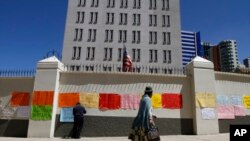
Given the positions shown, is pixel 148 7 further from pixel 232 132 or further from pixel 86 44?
pixel 232 132

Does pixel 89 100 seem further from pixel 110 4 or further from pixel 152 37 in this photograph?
pixel 110 4

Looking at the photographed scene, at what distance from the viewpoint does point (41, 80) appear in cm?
1349

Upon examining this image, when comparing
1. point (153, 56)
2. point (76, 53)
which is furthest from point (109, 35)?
point (153, 56)

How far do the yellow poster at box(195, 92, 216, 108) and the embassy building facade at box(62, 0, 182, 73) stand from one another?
35.9 m

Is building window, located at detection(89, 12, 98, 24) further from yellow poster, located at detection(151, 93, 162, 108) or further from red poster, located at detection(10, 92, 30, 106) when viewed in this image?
yellow poster, located at detection(151, 93, 162, 108)

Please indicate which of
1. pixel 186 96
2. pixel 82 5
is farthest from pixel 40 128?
pixel 82 5

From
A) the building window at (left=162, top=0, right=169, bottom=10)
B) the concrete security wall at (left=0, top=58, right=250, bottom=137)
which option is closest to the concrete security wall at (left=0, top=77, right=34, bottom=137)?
the concrete security wall at (left=0, top=58, right=250, bottom=137)

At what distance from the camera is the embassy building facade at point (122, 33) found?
50969 mm

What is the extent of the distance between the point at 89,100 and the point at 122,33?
40634 millimetres

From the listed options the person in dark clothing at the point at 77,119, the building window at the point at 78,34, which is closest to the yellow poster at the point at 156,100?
the person in dark clothing at the point at 77,119

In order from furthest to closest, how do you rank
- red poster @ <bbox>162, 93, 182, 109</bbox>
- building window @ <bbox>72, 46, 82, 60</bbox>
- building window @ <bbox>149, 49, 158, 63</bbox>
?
building window @ <bbox>149, 49, 158, 63</bbox> → building window @ <bbox>72, 46, 82, 60</bbox> → red poster @ <bbox>162, 93, 182, 109</bbox>

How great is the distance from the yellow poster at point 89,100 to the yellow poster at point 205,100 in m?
5.18

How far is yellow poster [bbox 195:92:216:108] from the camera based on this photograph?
1377 cm

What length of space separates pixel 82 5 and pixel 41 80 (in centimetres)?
4293
